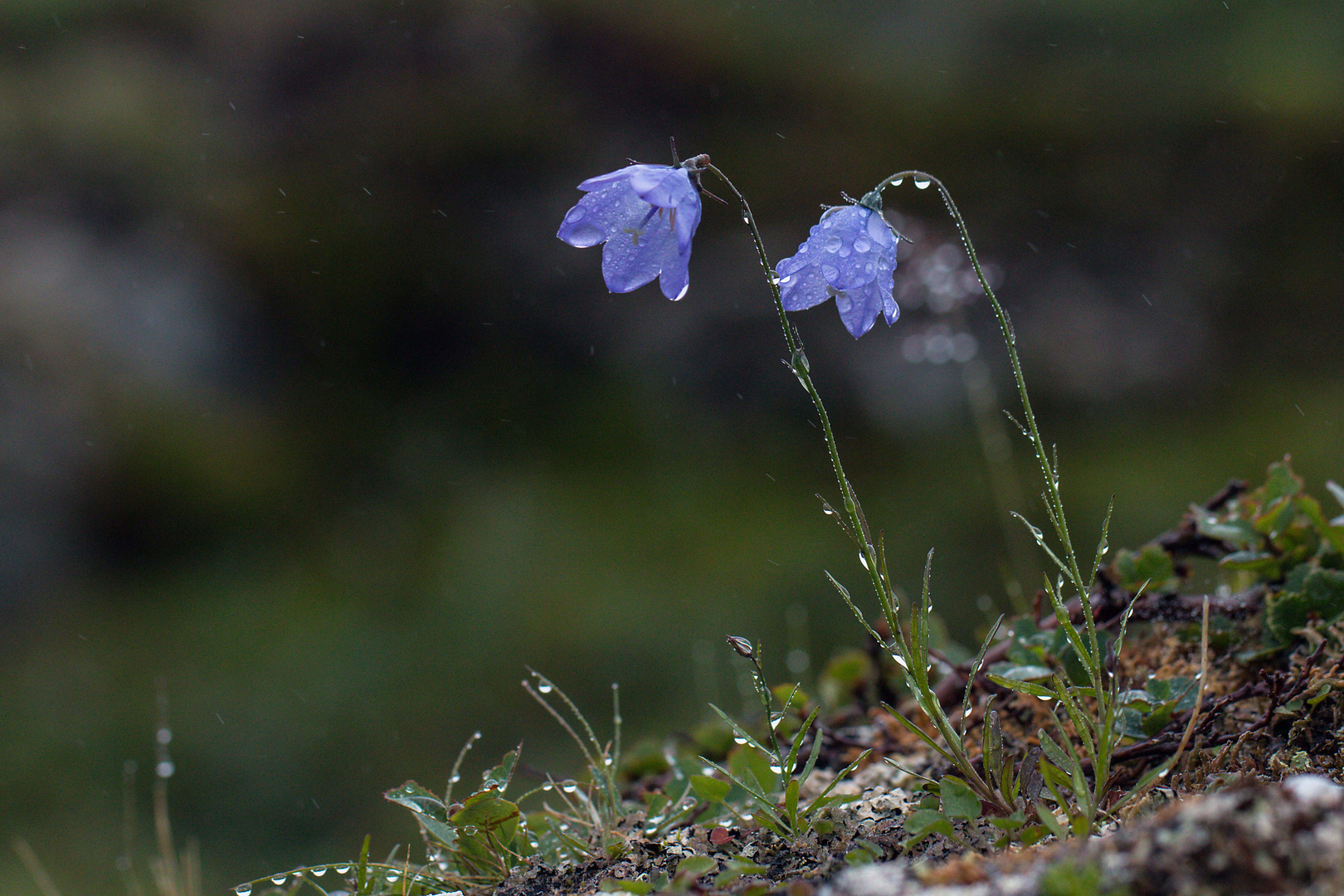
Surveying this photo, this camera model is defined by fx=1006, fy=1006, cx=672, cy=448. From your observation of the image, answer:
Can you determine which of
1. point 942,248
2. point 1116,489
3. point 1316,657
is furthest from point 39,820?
point 1116,489

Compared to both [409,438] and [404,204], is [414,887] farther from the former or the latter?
[404,204]

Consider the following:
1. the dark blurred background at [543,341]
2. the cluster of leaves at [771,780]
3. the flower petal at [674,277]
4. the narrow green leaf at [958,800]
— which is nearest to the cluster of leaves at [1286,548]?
the narrow green leaf at [958,800]

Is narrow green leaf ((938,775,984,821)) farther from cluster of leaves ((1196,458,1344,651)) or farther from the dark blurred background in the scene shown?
the dark blurred background

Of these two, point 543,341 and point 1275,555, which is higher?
point 1275,555

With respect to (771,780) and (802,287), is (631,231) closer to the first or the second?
(802,287)

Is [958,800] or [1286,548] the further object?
[1286,548]

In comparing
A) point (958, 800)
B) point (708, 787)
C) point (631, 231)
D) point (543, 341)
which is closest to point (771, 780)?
point (708, 787)

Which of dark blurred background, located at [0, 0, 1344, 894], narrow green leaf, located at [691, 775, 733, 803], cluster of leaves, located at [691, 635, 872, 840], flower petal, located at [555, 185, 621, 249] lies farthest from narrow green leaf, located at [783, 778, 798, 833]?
dark blurred background, located at [0, 0, 1344, 894]
